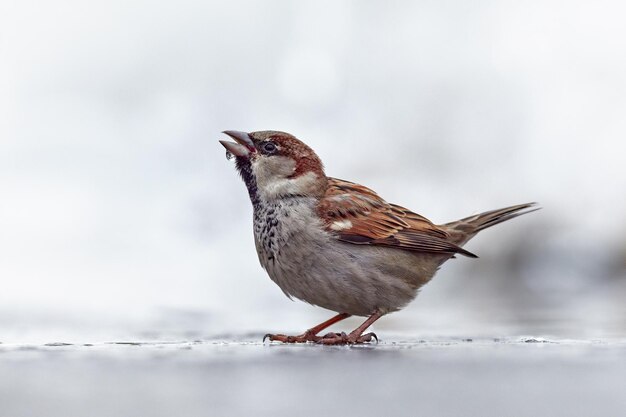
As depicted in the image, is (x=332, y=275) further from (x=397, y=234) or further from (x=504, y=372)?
(x=504, y=372)

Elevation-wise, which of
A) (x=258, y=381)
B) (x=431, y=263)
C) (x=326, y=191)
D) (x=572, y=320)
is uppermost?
(x=326, y=191)

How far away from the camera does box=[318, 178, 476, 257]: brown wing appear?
484cm

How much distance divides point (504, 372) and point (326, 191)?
2521 mm

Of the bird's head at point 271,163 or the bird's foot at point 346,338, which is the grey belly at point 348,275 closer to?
the bird's foot at point 346,338

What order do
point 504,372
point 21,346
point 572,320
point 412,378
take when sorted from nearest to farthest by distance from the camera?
point 412,378 < point 504,372 < point 21,346 < point 572,320

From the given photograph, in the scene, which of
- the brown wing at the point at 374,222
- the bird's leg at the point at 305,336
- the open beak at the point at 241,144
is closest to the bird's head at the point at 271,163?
the open beak at the point at 241,144

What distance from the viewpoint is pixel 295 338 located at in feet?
14.8

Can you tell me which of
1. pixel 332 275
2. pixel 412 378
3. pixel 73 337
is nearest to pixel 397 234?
pixel 332 275

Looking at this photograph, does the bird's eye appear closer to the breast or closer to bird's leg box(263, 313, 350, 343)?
the breast

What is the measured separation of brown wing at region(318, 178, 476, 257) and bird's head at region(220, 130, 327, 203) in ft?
0.68

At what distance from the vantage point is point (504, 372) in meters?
2.60

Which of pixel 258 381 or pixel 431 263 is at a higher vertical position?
pixel 431 263

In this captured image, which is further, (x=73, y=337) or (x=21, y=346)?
(x=73, y=337)

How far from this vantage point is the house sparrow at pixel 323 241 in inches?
180
